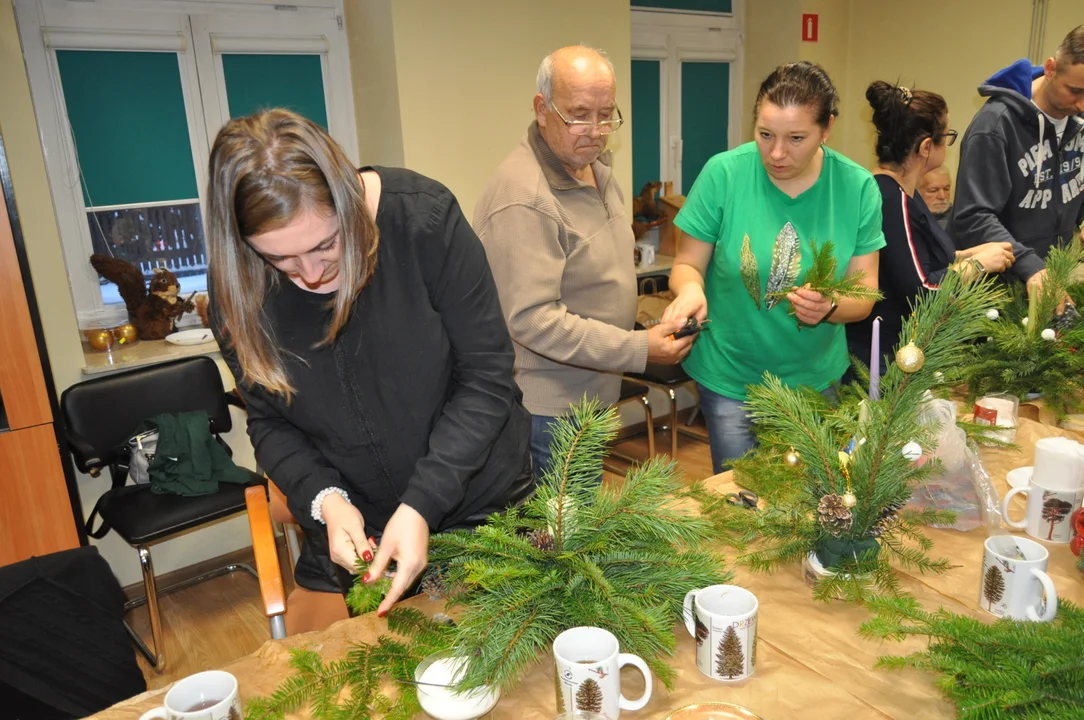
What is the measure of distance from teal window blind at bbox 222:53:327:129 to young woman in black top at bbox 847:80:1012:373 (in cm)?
220

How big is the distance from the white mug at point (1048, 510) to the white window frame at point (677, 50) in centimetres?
→ 365

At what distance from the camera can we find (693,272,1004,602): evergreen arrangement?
41.8 inches

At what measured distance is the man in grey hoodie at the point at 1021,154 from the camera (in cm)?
252

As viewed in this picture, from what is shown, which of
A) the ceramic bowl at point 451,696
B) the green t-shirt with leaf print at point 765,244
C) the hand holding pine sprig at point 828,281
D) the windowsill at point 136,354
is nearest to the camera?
the ceramic bowl at point 451,696

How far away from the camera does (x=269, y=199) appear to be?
1072 mm

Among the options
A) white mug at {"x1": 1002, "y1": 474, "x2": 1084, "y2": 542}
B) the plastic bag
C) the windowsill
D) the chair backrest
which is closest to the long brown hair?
the plastic bag

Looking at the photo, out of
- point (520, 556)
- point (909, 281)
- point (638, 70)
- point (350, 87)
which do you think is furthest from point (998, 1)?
point (520, 556)

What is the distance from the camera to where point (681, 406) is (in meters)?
4.70

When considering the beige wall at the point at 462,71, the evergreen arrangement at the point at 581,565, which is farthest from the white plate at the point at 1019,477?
the beige wall at the point at 462,71

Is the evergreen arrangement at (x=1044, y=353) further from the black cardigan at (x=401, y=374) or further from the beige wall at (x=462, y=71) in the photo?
the beige wall at (x=462, y=71)

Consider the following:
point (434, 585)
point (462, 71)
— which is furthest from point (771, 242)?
point (462, 71)

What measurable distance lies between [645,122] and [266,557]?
3.76m

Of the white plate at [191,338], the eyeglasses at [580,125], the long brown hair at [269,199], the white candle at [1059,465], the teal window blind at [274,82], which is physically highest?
the teal window blind at [274,82]

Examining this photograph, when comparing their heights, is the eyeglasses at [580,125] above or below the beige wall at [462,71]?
below
